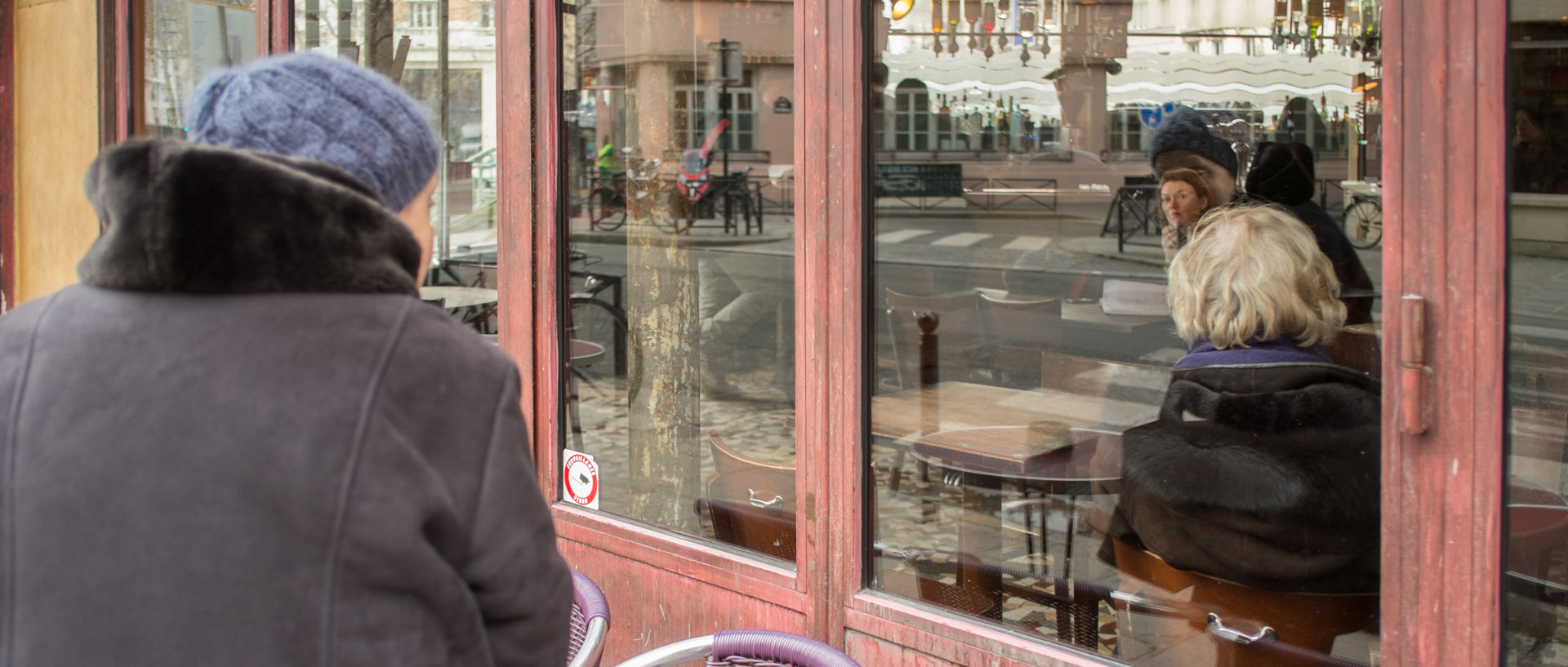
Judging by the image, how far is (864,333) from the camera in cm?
241

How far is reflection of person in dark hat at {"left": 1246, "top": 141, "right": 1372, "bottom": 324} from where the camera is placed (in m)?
2.58

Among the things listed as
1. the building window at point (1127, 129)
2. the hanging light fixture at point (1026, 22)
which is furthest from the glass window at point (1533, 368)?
the building window at point (1127, 129)

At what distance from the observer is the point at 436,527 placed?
1.18 meters

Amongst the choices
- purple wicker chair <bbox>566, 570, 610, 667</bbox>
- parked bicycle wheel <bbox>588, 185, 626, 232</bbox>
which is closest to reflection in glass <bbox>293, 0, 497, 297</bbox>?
parked bicycle wheel <bbox>588, 185, 626, 232</bbox>

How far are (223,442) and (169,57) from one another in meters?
4.32

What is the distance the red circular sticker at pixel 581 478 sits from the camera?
3.06 metres

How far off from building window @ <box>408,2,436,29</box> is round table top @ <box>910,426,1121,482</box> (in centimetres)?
227

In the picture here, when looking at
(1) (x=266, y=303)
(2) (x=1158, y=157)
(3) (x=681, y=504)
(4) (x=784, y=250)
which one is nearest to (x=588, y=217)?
(4) (x=784, y=250)

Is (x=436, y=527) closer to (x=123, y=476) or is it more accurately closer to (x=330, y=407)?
(x=330, y=407)

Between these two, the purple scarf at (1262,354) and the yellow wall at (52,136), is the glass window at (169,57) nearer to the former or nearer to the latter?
the yellow wall at (52,136)

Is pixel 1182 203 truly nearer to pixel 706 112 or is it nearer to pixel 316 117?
pixel 706 112

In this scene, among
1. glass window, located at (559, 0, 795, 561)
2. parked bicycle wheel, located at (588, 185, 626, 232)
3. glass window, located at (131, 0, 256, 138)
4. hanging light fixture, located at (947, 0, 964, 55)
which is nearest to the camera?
glass window, located at (559, 0, 795, 561)

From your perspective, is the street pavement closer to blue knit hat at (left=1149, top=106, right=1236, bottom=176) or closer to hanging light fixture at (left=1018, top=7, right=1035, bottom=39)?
blue knit hat at (left=1149, top=106, right=1236, bottom=176)

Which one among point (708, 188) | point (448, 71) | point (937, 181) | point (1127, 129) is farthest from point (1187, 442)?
point (937, 181)
